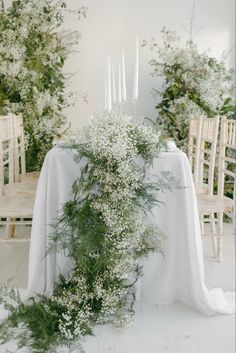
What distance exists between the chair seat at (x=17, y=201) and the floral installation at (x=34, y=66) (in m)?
0.88

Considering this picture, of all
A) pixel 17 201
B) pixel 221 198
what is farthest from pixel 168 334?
pixel 17 201

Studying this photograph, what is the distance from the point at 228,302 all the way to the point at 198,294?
0.62 feet

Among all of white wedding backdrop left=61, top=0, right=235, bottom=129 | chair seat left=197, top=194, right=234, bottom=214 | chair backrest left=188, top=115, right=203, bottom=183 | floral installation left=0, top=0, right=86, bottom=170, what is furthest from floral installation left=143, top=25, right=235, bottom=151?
chair seat left=197, top=194, right=234, bottom=214

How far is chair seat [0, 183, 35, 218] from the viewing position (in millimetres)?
2224

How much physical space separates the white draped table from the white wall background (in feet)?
6.37

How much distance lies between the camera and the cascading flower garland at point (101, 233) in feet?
6.15

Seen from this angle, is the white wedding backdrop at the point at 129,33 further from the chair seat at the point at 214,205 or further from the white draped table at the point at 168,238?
the white draped table at the point at 168,238

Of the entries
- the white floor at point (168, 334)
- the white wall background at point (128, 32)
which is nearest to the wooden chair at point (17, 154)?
the white wall background at point (128, 32)

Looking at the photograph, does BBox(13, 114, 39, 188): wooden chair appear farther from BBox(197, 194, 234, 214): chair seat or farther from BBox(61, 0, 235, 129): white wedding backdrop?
BBox(197, 194, 234, 214): chair seat

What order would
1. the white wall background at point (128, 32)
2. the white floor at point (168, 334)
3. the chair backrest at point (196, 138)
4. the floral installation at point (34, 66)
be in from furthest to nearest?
1. the white wall background at point (128, 32)
2. the floral installation at point (34, 66)
3. the chair backrest at point (196, 138)
4. the white floor at point (168, 334)

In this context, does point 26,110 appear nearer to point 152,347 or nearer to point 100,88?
point 100,88

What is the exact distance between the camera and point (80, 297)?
1.94 metres

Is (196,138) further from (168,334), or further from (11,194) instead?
(168,334)

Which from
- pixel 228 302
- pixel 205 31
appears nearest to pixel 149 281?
pixel 228 302
